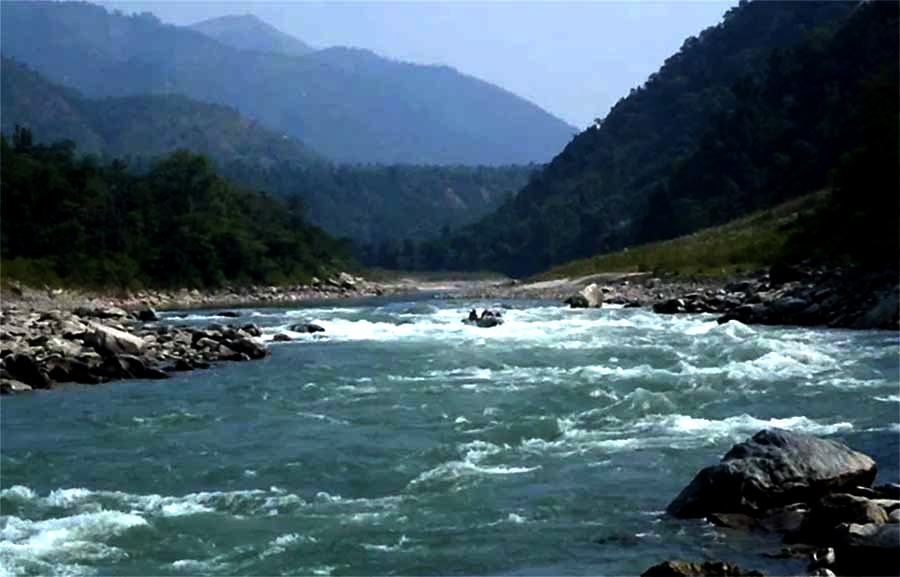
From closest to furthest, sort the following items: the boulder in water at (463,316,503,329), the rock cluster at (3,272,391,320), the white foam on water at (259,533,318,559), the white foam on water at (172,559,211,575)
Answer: the white foam on water at (172,559,211,575)
the white foam on water at (259,533,318,559)
the boulder in water at (463,316,503,329)
the rock cluster at (3,272,391,320)

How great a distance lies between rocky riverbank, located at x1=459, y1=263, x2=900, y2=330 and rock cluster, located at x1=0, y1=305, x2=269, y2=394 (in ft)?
59.7

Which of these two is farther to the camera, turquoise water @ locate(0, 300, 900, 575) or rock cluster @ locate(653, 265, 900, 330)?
rock cluster @ locate(653, 265, 900, 330)

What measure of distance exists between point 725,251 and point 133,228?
5293 cm

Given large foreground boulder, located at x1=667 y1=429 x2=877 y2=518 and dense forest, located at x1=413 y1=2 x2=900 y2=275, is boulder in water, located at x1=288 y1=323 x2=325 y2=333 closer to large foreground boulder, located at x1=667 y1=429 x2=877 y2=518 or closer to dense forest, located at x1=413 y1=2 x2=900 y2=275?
dense forest, located at x1=413 y1=2 x2=900 y2=275

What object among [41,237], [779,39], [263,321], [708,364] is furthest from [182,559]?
[779,39]

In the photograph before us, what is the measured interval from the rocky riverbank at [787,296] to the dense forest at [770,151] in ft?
12.0

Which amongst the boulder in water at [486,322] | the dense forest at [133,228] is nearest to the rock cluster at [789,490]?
the boulder in water at [486,322]

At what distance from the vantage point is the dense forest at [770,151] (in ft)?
181

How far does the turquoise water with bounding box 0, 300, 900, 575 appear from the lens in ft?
46.6

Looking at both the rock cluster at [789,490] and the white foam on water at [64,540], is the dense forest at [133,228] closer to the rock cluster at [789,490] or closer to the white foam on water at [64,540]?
the white foam on water at [64,540]

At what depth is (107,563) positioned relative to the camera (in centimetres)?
1420

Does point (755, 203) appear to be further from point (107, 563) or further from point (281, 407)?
point (107, 563)

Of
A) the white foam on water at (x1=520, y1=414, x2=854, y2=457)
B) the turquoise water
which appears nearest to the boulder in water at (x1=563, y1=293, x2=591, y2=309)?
the turquoise water

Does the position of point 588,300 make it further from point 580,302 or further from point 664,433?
point 664,433
